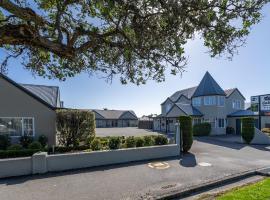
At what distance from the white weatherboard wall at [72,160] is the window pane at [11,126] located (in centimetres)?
891

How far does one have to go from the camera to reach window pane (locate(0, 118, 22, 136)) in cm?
1852

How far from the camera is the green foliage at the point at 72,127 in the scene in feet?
61.3

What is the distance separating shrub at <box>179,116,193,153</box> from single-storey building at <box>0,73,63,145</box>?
1023 cm

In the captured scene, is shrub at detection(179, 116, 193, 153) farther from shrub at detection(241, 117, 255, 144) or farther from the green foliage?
shrub at detection(241, 117, 255, 144)

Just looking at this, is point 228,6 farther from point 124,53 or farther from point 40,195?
point 40,195

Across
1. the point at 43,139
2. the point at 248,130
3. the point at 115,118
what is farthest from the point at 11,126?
the point at 115,118

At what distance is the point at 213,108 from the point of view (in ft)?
121

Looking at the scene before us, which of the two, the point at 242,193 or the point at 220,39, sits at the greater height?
the point at 220,39

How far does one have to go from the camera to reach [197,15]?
6770mm

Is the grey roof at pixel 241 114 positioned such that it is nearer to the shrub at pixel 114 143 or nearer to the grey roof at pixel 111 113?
the shrub at pixel 114 143

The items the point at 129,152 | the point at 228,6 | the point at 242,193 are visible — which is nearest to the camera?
the point at 228,6

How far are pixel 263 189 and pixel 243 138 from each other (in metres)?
18.6

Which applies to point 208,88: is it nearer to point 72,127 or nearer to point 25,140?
point 72,127

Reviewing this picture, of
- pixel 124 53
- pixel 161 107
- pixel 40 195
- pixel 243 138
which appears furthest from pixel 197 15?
pixel 161 107
